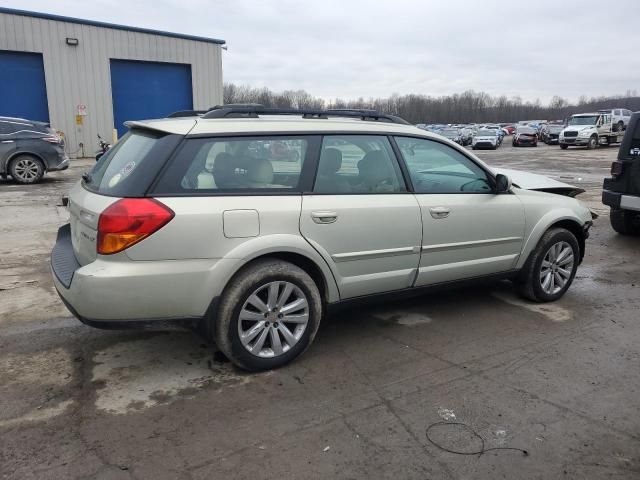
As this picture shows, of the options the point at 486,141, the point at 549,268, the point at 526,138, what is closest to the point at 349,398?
the point at 549,268

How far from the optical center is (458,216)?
426cm

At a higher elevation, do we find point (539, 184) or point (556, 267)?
point (539, 184)

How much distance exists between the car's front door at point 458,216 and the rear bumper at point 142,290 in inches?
65.9

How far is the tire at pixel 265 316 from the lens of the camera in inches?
132

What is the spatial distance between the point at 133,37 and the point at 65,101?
400 centimetres

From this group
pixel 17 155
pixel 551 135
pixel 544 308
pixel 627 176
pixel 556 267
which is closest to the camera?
pixel 544 308

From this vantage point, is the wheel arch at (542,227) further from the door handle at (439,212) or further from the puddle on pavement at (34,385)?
the puddle on pavement at (34,385)

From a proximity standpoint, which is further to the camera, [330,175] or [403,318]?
[403,318]

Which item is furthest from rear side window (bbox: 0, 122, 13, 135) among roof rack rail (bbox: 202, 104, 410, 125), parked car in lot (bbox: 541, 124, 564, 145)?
parked car in lot (bbox: 541, 124, 564, 145)

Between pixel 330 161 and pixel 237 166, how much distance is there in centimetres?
70

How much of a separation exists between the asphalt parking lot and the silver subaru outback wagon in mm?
432

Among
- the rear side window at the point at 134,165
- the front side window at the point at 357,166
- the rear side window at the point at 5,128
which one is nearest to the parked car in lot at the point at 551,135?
the rear side window at the point at 5,128

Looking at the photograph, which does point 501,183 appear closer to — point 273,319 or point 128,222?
point 273,319

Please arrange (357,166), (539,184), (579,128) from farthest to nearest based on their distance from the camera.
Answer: (579,128) → (539,184) → (357,166)
